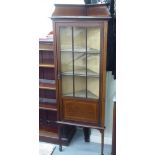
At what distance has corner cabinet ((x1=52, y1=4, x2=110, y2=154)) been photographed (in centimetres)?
187

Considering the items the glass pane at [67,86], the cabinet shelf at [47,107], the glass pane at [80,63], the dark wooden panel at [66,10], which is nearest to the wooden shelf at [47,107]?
the cabinet shelf at [47,107]

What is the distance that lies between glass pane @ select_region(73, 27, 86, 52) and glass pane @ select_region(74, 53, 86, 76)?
0.06 m

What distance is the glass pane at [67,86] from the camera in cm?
211

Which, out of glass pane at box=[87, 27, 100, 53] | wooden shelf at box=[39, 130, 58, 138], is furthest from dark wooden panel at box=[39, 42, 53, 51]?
wooden shelf at box=[39, 130, 58, 138]

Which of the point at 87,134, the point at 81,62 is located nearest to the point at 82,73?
the point at 81,62

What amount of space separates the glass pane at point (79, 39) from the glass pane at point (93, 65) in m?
0.10

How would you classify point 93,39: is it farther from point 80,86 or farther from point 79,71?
point 80,86

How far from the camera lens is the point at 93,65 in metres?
2.00

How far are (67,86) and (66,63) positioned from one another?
9.3 inches
